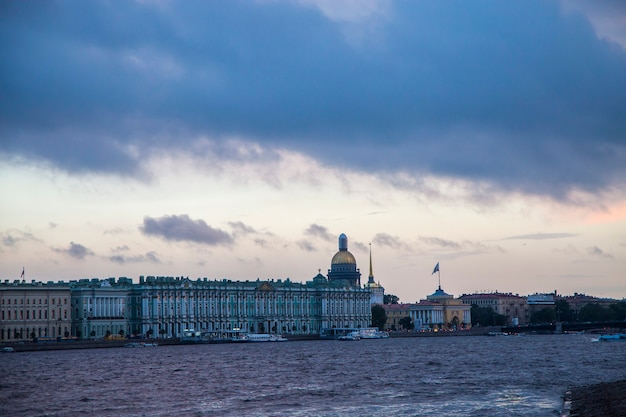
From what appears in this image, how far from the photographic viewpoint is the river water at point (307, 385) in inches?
1601

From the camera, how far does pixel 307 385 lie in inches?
2037

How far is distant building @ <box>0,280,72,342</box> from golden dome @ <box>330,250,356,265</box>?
61.2 meters

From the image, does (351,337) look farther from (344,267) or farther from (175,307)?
(344,267)

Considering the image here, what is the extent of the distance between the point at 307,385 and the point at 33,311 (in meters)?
71.8

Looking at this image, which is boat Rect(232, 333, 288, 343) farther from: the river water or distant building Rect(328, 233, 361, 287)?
the river water

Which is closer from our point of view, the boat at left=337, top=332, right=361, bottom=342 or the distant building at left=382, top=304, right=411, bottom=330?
the boat at left=337, top=332, right=361, bottom=342

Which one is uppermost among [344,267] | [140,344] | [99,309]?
[344,267]

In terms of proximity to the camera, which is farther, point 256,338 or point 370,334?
point 370,334

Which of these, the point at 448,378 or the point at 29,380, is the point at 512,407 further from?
the point at 29,380

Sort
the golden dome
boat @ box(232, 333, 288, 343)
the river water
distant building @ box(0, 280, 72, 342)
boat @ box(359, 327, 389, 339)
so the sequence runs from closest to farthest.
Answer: the river water, distant building @ box(0, 280, 72, 342), boat @ box(232, 333, 288, 343), boat @ box(359, 327, 389, 339), the golden dome

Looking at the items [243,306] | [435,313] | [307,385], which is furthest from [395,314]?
[307,385]

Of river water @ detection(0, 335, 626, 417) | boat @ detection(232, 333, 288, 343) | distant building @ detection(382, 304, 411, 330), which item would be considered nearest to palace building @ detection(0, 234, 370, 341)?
boat @ detection(232, 333, 288, 343)

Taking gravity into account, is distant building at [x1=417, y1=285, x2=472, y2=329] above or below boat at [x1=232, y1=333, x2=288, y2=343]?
above

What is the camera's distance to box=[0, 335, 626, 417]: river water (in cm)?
4066
